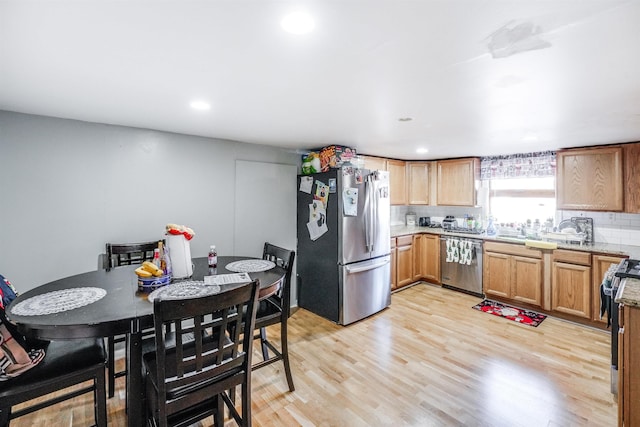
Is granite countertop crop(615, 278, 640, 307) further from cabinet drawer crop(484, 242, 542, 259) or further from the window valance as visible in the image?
the window valance

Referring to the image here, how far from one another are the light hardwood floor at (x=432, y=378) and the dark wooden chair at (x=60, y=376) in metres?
0.60

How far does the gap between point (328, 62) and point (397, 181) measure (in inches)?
139

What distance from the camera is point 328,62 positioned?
1396mm

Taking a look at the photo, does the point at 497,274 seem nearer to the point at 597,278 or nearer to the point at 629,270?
the point at 597,278

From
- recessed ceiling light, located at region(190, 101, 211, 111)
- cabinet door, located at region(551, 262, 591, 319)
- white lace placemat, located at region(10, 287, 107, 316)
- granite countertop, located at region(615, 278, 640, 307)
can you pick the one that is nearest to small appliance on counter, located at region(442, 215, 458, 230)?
cabinet door, located at region(551, 262, 591, 319)

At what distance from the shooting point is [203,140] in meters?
3.04

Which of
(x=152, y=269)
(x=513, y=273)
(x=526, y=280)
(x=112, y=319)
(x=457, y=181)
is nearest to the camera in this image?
(x=112, y=319)

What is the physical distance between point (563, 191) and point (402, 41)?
3.60 m

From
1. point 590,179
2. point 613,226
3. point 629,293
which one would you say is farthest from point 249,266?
point 613,226

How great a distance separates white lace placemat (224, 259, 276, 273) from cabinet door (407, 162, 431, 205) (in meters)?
3.26

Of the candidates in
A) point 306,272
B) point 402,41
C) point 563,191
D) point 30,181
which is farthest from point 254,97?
point 563,191

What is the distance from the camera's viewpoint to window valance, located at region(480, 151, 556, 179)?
3.94m

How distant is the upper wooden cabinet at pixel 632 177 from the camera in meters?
3.13

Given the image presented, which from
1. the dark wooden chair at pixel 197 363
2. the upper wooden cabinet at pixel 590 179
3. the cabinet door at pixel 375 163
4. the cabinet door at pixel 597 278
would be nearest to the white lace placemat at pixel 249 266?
the dark wooden chair at pixel 197 363
